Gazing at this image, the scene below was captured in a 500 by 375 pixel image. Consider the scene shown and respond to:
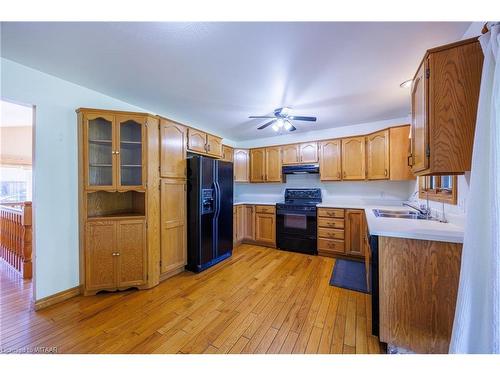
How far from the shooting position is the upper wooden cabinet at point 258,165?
425cm

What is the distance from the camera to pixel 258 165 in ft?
14.2

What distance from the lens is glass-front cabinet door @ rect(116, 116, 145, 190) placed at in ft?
7.51

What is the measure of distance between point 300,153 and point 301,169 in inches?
13.2

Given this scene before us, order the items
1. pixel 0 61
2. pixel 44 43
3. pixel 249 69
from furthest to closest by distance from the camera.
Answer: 1. pixel 249 69
2. pixel 0 61
3. pixel 44 43

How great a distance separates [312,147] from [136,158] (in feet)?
9.86

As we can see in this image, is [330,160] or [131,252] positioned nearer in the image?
[131,252]

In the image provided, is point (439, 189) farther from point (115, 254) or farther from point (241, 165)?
point (115, 254)

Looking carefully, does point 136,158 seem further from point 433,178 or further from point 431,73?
point 433,178

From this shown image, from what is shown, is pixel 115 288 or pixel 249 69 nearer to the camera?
pixel 249 69

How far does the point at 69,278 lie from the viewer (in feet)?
6.93

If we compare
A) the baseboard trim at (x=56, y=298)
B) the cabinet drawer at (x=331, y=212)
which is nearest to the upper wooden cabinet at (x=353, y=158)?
the cabinet drawer at (x=331, y=212)

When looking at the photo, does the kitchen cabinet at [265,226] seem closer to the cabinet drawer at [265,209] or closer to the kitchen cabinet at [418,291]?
the cabinet drawer at [265,209]

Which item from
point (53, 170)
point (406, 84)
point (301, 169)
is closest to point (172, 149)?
point (53, 170)
